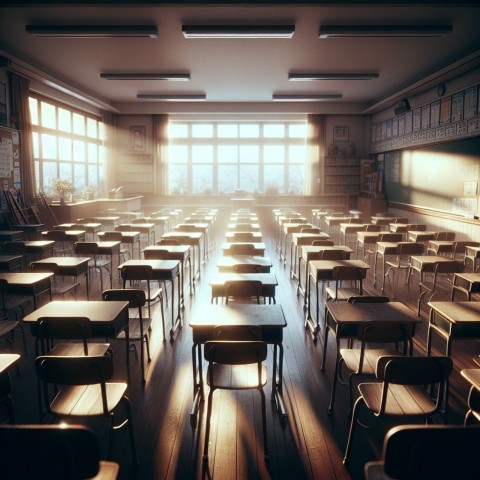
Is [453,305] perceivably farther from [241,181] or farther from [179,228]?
[241,181]

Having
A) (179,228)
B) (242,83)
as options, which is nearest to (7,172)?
(179,228)

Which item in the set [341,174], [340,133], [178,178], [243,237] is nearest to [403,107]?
[340,133]

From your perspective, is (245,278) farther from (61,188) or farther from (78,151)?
(78,151)

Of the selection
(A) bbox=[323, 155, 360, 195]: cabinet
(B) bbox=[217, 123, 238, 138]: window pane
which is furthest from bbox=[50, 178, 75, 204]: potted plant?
(A) bbox=[323, 155, 360, 195]: cabinet

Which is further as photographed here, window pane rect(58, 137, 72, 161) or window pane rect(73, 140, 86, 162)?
window pane rect(73, 140, 86, 162)

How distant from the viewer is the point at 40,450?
4.57 feet

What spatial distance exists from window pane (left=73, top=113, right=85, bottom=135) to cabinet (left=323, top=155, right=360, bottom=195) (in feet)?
23.8

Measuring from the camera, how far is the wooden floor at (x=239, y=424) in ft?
7.69

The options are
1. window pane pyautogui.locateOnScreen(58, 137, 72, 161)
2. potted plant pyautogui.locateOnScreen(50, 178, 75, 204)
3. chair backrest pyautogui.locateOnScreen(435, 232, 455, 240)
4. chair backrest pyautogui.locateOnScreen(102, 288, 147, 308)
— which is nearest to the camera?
Answer: chair backrest pyautogui.locateOnScreen(102, 288, 147, 308)

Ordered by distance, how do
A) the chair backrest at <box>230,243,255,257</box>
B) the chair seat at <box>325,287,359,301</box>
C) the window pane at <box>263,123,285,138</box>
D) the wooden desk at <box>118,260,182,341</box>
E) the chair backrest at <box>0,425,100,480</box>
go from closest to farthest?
the chair backrest at <box>0,425,100,480</box>, the chair seat at <box>325,287,359,301</box>, the wooden desk at <box>118,260,182,341</box>, the chair backrest at <box>230,243,255,257</box>, the window pane at <box>263,123,285,138</box>

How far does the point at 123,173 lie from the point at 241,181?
12.8ft

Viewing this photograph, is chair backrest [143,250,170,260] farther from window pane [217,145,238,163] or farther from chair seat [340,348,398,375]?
window pane [217,145,238,163]

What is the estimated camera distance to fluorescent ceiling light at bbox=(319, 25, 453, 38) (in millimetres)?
6402

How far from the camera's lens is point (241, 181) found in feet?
50.3
